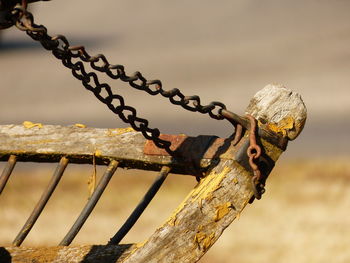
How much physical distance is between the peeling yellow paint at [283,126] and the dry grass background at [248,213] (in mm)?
2734

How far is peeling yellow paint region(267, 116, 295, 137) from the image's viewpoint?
8.18 feet

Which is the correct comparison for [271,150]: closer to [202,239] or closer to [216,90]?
[202,239]

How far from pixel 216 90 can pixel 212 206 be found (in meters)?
8.27

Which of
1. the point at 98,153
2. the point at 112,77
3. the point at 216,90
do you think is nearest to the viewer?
the point at 112,77

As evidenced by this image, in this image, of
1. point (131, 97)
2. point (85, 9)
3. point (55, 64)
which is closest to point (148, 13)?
point (85, 9)

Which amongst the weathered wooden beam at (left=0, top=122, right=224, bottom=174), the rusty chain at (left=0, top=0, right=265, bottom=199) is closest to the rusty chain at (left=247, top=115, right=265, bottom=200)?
the rusty chain at (left=0, top=0, right=265, bottom=199)

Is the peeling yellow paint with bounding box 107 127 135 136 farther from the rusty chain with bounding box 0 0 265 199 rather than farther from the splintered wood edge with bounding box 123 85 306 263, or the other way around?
the splintered wood edge with bounding box 123 85 306 263

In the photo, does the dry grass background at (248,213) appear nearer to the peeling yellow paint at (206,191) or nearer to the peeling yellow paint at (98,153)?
the peeling yellow paint at (98,153)

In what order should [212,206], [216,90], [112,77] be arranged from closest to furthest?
[112,77] → [212,206] → [216,90]

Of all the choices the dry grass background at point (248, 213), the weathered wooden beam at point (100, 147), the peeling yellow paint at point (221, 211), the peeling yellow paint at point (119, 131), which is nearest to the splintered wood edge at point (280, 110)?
the weathered wooden beam at point (100, 147)

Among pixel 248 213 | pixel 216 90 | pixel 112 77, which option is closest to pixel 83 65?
pixel 112 77

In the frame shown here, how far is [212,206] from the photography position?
A: 7.95ft

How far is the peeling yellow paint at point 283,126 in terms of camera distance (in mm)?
2494

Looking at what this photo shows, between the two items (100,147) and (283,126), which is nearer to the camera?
(283,126)
